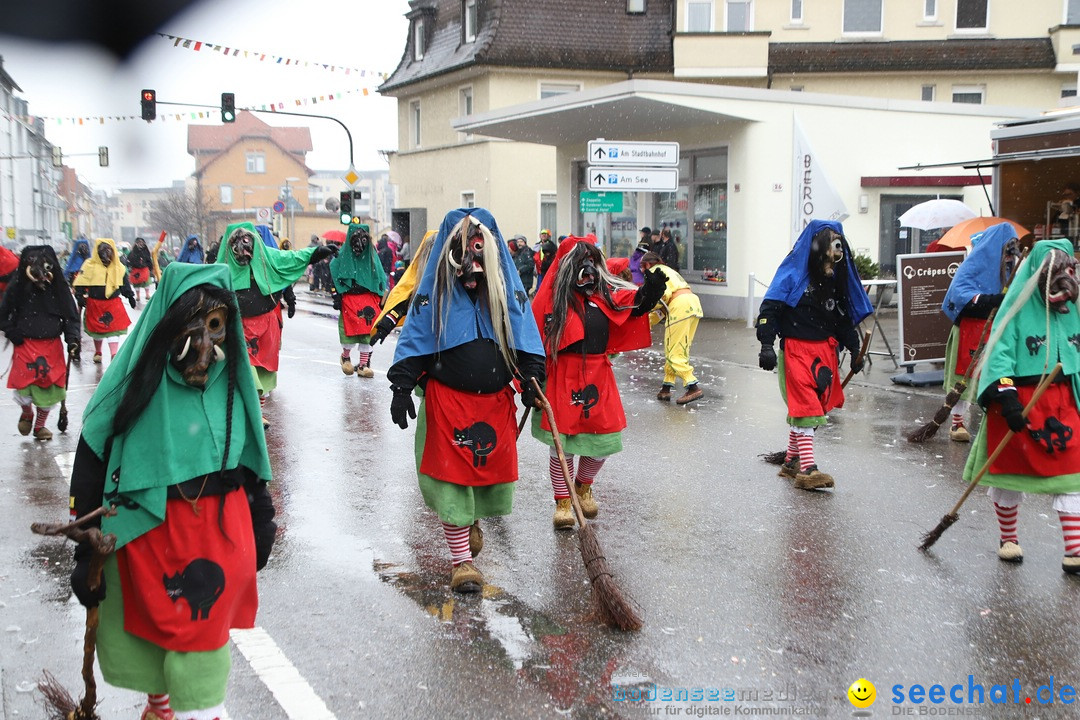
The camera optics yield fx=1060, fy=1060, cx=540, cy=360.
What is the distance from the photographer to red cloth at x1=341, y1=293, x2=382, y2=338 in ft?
44.6

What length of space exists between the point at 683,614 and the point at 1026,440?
85.3 inches

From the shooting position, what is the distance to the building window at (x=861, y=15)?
30.7 m

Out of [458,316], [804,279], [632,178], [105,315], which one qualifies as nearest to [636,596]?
[458,316]

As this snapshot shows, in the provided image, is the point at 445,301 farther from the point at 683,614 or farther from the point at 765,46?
the point at 765,46

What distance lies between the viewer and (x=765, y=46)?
28.3m

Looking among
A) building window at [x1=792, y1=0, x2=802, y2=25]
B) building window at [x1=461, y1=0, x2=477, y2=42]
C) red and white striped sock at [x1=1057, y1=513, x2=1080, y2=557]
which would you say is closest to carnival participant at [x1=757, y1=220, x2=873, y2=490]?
red and white striped sock at [x1=1057, y1=513, x2=1080, y2=557]

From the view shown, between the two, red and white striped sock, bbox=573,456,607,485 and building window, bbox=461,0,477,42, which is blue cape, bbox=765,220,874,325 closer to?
red and white striped sock, bbox=573,456,607,485

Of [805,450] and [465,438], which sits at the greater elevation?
[465,438]

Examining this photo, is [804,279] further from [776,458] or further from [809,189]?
[809,189]

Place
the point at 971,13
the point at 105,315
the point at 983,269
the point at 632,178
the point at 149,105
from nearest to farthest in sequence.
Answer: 1. the point at 983,269
2. the point at 105,315
3. the point at 632,178
4. the point at 149,105
5. the point at 971,13

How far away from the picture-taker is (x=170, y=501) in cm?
350

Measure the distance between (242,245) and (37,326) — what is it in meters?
1.98

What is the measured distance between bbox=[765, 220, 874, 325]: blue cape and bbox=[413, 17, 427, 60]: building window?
102ft

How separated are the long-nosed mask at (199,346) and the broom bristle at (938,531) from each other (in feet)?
13.8
